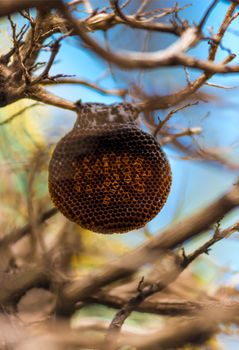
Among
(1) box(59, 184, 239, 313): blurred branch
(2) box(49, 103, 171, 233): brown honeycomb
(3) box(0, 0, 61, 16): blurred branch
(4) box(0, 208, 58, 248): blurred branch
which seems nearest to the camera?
(3) box(0, 0, 61, 16): blurred branch

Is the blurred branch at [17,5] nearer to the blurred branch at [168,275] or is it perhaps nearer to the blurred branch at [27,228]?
the blurred branch at [168,275]

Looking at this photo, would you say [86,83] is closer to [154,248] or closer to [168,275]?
[168,275]

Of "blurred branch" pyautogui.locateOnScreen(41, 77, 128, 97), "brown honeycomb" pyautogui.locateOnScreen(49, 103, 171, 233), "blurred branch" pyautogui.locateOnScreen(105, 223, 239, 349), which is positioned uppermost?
"blurred branch" pyautogui.locateOnScreen(41, 77, 128, 97)

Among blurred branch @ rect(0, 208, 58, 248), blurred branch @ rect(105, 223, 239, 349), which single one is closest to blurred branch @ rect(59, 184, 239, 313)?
blurred branch @ rect(105, 223, 239, 349)

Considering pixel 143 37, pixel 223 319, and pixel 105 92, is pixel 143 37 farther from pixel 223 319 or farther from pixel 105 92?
pixel 223 319

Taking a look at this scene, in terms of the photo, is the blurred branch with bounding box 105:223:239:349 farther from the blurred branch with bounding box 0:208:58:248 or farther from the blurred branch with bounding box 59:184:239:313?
the blurred branch with bounding box 0:208:58:248

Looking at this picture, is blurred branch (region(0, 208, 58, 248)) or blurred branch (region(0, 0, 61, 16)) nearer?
blurred branch (region(0, 0, 61, 16))

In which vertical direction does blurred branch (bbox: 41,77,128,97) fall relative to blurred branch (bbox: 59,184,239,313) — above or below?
above

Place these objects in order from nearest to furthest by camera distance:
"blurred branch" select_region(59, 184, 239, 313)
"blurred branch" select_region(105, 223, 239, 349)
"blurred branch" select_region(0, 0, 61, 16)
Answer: "blurred branch" select_region(0, 0, 61, 16)
"blurred branch" select_region(59, 184, 239, 313)
"blurred branch" select_region(105, 223, 239, 349)
